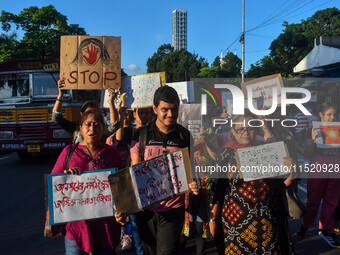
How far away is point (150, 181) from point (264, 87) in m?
1.56

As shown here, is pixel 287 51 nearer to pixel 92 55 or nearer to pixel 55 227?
pixel 92 55

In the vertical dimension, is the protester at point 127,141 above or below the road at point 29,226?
above

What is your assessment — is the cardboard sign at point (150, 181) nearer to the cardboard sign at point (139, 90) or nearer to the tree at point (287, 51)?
the cardboard sign at point (139, 90)

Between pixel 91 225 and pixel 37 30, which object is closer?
pixel 91 225

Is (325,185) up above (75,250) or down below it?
above

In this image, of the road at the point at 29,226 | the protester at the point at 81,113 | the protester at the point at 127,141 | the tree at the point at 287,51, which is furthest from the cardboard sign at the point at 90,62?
the tree at the point at 287,51

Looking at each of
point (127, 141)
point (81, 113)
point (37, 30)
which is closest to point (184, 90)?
Result: point (127, 141)

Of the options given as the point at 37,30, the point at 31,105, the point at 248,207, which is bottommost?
the point at 248,207

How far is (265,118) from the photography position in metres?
3.04

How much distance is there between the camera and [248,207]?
2287mm

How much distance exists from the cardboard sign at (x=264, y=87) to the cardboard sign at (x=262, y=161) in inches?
29.6

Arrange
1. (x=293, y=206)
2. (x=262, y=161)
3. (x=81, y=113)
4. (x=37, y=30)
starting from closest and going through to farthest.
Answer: (x=262, y=161) → (x=293, y=206) → (x=81, y=113) → (x=37, y=30)

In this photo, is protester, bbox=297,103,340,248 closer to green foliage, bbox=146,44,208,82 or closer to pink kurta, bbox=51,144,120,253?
pink kurta, bbox=51,144,120,253

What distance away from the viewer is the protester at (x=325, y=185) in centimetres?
338
